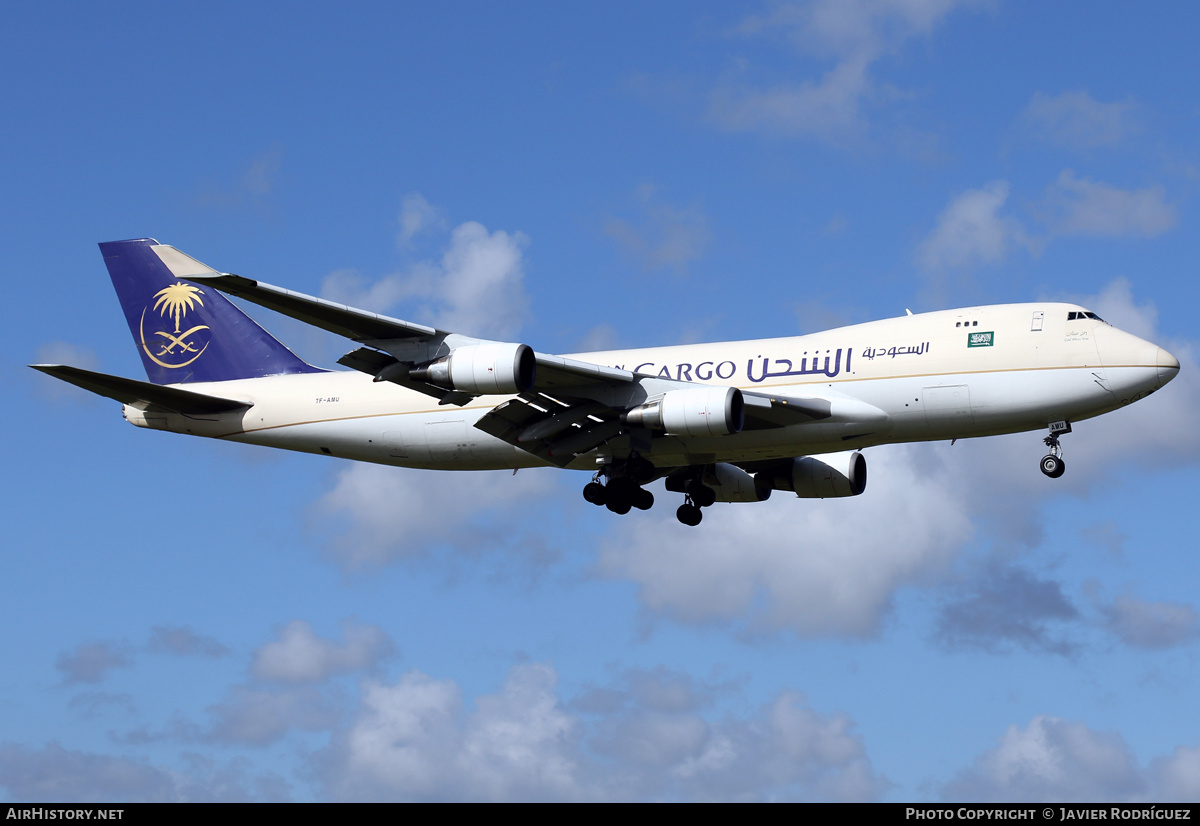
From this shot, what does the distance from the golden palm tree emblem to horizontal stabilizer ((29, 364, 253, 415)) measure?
137 inches

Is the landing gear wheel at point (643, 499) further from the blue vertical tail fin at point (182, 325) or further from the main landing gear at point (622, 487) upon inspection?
the blue vertical tail fin at point (182, 325)

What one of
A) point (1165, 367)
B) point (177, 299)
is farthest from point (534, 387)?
point (1165, 367)

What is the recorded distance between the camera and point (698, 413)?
31.9 m

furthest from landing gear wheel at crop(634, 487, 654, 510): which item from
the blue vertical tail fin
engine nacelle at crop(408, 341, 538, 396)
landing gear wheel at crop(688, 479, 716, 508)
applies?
the blue vertical tail fin

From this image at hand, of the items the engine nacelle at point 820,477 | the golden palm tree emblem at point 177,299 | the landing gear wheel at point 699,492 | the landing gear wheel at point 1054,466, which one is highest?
the golden palm tree emblem at point 177,299

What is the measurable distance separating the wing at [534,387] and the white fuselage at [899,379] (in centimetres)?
74

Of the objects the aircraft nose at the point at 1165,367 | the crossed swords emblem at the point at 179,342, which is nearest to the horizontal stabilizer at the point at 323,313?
the crossed swords emblem at the point at 179,342

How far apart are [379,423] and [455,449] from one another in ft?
7.79

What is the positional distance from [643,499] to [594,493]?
143 cm

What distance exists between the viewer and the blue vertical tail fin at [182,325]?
133ft

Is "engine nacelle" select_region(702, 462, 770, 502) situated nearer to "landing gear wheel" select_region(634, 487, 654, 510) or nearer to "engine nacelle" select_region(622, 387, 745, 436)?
"landing gear wheel" select_region(634, 487, 654, 510)
